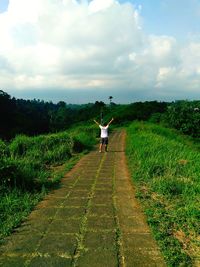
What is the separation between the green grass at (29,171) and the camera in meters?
6.42

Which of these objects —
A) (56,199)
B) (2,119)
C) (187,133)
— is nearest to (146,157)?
(56,199)

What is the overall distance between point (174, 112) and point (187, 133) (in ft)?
10.7

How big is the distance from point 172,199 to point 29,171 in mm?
4146

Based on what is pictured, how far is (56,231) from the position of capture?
17.5 feet

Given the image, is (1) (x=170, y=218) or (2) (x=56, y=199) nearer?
(1) (x=170, y=218)

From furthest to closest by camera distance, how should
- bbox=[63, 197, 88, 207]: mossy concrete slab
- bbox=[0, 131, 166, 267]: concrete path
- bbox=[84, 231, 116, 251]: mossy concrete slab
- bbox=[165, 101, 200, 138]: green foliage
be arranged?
bbox=[165, 101, 200, 138]: green foliage, bbox=[63, 197, 88, 207]: mossy concrete slab, bbox=[84, 231, 116, 251]: mossy concrete slab, bbox=[0, 131, 166, 267]: concrete path

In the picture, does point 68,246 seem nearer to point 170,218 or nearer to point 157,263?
point 157,263

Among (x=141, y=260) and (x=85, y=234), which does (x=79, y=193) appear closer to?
Result: (x=85, y=234)

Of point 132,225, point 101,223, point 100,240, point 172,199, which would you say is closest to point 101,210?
point 101,223

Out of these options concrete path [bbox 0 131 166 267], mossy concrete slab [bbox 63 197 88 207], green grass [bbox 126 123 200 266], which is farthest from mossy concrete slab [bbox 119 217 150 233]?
mossy concrete slab [bbox 63 197 88 207]

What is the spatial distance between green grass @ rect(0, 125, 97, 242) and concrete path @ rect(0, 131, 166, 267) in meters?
0.29

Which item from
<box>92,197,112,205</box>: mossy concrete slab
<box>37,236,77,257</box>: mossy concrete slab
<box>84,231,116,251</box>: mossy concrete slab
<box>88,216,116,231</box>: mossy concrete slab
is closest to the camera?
<box>37,236,77,257</box>: mossy concrete slab

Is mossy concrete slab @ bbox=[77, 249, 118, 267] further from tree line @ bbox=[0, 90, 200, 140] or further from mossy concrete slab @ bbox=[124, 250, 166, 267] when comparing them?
tree line @ bbox=[0, 90, 200, 140]

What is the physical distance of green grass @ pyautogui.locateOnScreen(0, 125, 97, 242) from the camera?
6422mm
